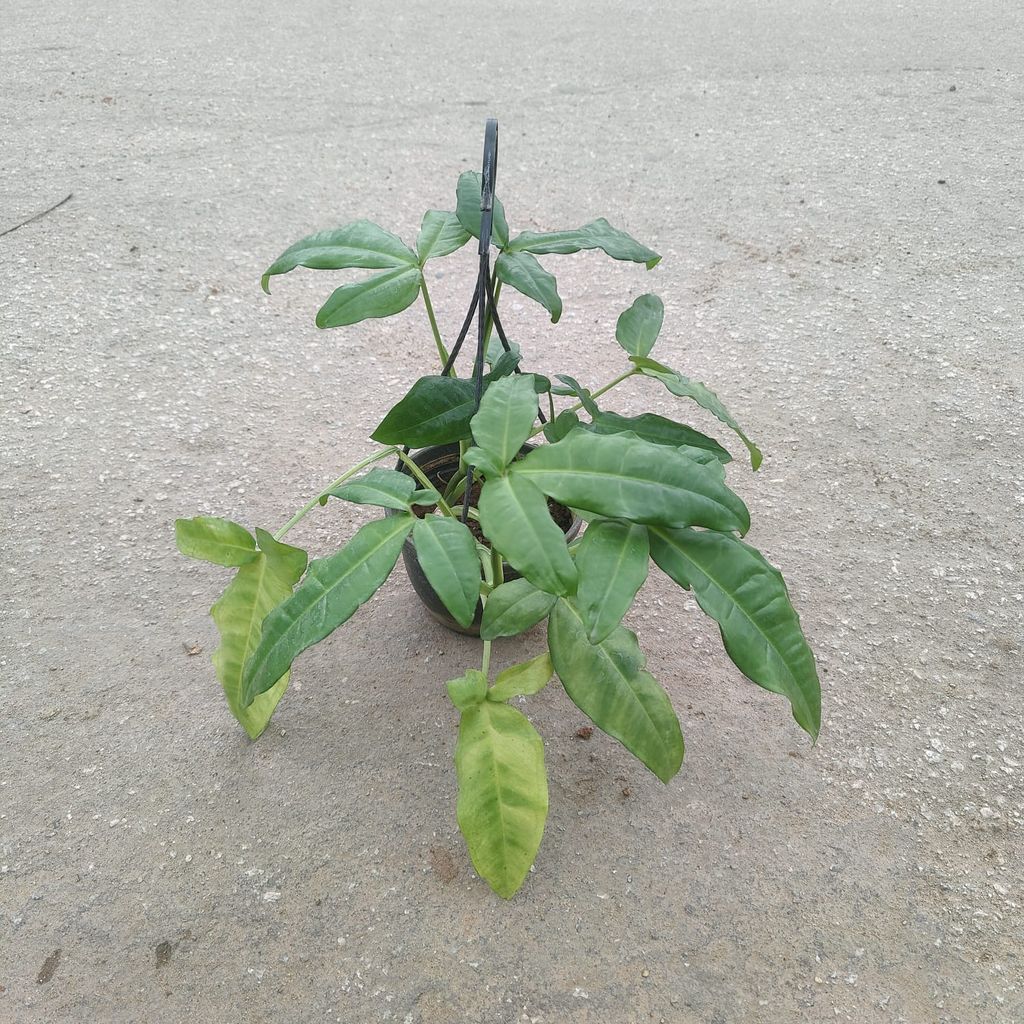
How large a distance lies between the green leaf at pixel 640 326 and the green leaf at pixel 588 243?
0.37 ft

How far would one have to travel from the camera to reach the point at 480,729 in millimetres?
1118

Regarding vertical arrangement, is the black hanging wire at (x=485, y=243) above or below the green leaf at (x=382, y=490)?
above

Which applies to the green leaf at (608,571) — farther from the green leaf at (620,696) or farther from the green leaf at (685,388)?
the green leaf at (685,388)

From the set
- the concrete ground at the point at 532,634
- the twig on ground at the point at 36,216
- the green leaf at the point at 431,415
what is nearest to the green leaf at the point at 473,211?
the green leaf at the point at 431,415

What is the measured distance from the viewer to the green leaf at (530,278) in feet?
3.69

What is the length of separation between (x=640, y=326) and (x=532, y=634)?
0.53 metres

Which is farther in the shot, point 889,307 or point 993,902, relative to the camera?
point 889,307

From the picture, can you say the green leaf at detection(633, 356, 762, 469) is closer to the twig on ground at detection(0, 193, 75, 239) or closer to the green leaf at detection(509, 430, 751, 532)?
the green leaf at detection(509, 430, 751, 532)

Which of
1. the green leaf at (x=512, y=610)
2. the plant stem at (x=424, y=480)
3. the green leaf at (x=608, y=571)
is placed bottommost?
the green leaf at (x=512, y=610)

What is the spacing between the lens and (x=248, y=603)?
3.90 ft

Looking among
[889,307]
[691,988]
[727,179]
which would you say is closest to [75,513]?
[691,988]

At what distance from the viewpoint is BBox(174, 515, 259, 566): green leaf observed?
3.71 ft

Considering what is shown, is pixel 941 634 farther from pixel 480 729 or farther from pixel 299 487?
pixel 299 487

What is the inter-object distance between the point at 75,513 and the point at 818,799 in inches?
54.9
